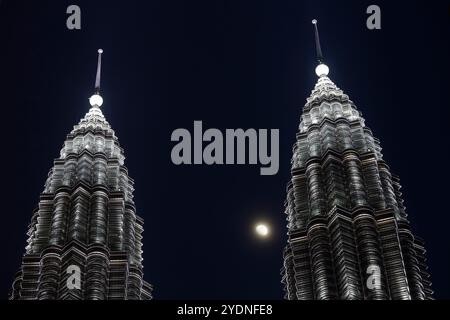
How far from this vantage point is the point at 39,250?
407ft

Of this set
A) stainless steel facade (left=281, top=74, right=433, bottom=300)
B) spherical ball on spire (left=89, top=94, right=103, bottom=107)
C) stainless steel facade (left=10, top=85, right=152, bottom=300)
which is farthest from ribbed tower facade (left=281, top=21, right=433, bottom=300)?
spherical ball on spire (left=89, top=94, right=103, bottom=107)

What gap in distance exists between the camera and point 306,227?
11919cm

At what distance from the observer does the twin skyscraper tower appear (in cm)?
11138

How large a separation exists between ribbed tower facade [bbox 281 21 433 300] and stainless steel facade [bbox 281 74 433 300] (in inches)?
3.8

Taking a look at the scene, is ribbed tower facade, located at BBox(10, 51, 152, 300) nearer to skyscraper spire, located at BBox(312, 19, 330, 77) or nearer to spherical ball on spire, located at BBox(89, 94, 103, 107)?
spherical ball on spire, located at BBox(89, 94, 103, 107)

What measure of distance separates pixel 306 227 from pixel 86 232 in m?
24.1

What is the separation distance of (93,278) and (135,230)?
1673cm

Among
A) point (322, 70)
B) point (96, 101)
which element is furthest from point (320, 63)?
point (96, 101)

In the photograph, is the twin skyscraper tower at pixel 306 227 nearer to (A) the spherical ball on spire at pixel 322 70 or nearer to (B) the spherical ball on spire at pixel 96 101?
(A) the spherical ball on spire at pixel 322 70

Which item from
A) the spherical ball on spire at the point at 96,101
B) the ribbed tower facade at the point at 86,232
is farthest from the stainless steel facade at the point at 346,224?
the spherical ball on spire at the point at 96,101

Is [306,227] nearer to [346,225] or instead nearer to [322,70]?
[346,225]
